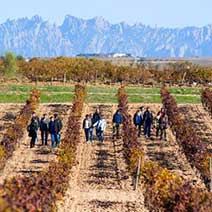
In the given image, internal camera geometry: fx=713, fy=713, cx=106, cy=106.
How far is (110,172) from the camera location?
19688 mm

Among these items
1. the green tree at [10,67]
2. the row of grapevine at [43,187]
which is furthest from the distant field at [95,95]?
the row of grapevine at [43,187]

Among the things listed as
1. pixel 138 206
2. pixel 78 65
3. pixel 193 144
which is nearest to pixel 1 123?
pixel 193 144

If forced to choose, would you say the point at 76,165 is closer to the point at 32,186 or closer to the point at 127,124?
the point at 127,124

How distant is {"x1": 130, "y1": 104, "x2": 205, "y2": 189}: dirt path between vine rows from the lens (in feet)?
63.4

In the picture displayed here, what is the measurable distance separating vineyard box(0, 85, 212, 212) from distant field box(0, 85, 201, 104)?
8835 millimetres

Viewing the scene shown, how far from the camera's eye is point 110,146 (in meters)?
24.4

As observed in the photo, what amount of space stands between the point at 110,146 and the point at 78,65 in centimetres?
3269

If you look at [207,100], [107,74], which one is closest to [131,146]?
[207,100]

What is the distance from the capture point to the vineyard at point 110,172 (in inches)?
441

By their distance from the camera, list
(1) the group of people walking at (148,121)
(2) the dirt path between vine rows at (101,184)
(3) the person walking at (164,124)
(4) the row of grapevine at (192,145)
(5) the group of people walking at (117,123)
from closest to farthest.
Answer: (2) the dirt path between vine rows at (101,184)
(4) the row of grapevine at (192,145)
(5) the group of people walking at (117,123)
(3) the person walking at (164,124)
(1) the group of people walking at (148,121)

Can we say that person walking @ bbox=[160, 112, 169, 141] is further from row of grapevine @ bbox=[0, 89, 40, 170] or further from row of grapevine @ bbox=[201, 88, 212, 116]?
row of grapevine @ bbox=[201, 88, 212, 116]

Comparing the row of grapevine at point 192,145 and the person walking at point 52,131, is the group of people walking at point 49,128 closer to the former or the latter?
the person walking at point 52,131

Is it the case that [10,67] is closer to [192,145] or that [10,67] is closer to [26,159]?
[26,159]

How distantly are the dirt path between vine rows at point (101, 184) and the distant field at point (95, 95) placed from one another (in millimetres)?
15003
